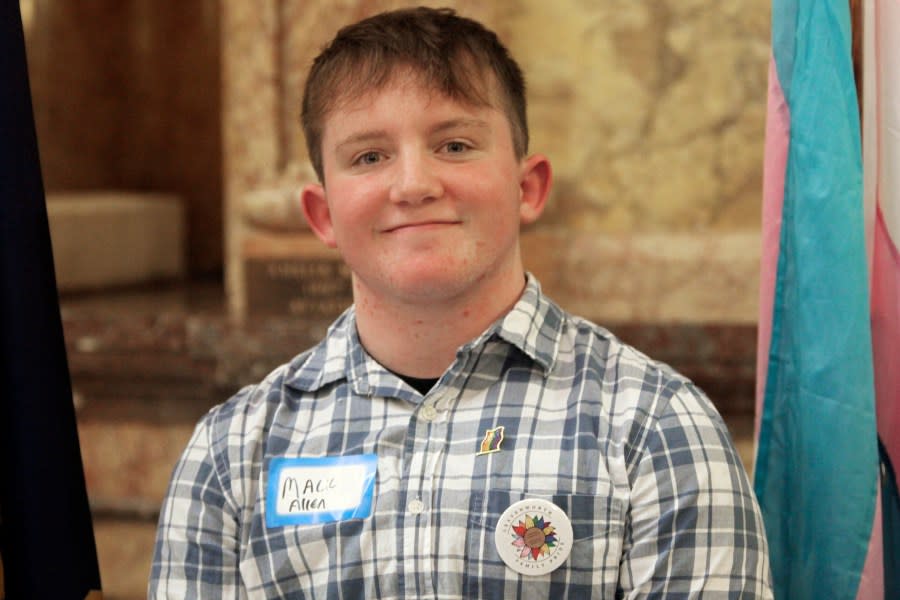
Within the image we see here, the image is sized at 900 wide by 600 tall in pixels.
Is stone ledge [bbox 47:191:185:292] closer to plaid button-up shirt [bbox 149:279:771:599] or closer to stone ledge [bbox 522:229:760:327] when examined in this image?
stone ledge [bbox 522:229:760:327]

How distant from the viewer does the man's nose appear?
144 cm

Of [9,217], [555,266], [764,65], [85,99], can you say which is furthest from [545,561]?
[85,99]

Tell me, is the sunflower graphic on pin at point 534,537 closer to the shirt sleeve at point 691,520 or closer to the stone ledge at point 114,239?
the shirt sleeve at point 691,520

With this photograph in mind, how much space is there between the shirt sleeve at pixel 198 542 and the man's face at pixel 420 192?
0.34 meters

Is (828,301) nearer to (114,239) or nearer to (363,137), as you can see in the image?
(363,137)

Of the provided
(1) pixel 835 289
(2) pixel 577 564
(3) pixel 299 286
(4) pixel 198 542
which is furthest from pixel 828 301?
(3) pixel 299 286

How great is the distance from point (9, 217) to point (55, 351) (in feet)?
0.59

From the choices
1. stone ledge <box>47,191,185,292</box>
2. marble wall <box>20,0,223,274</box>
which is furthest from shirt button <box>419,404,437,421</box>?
marble wall <box>20,0,223,274</box>

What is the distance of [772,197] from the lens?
4.93 feet

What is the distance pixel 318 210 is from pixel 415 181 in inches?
10.3

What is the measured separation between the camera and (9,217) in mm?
1422

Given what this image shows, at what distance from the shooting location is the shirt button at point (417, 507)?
1410 millimetres

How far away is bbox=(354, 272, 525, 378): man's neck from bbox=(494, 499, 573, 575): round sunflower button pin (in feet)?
0.80

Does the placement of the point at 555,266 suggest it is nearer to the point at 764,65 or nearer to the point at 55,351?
the point at 764,65
